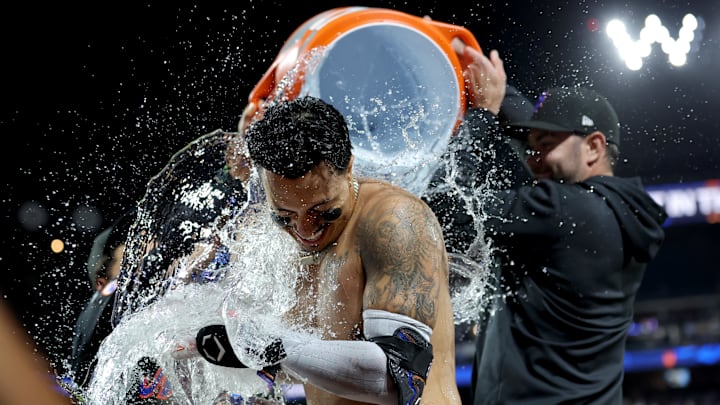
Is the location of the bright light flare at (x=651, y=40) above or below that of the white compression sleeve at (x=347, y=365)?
above

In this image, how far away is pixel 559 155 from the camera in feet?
12.2

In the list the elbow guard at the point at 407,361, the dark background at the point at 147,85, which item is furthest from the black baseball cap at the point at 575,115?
the elbow guard at the point at 407,361

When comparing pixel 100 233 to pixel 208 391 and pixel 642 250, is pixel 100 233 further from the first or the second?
pixel 642 250

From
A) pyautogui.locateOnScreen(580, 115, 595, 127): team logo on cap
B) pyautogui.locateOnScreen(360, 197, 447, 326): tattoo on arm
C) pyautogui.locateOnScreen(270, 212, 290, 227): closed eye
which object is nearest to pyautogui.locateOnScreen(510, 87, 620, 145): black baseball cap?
pyautogui.locateOnScreen(580, 115, 595, 127): team logo on cap

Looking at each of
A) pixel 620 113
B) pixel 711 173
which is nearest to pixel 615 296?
pixel 620 113

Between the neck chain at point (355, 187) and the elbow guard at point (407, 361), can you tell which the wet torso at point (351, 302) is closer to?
the neck chain at point (355, 187)

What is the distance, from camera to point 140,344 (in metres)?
2.53

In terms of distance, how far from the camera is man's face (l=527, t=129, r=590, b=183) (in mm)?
3674

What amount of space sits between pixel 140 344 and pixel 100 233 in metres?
1.45

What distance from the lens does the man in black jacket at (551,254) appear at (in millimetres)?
3426

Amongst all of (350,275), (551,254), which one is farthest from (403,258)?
A: (551,254)

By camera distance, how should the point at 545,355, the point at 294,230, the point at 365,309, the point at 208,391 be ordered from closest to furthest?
the point at 365,309 → the point at 294,230 → the point at 208,391 → the point at 545,355

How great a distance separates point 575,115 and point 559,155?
7.5 inches

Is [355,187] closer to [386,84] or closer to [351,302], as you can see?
[351,302]
